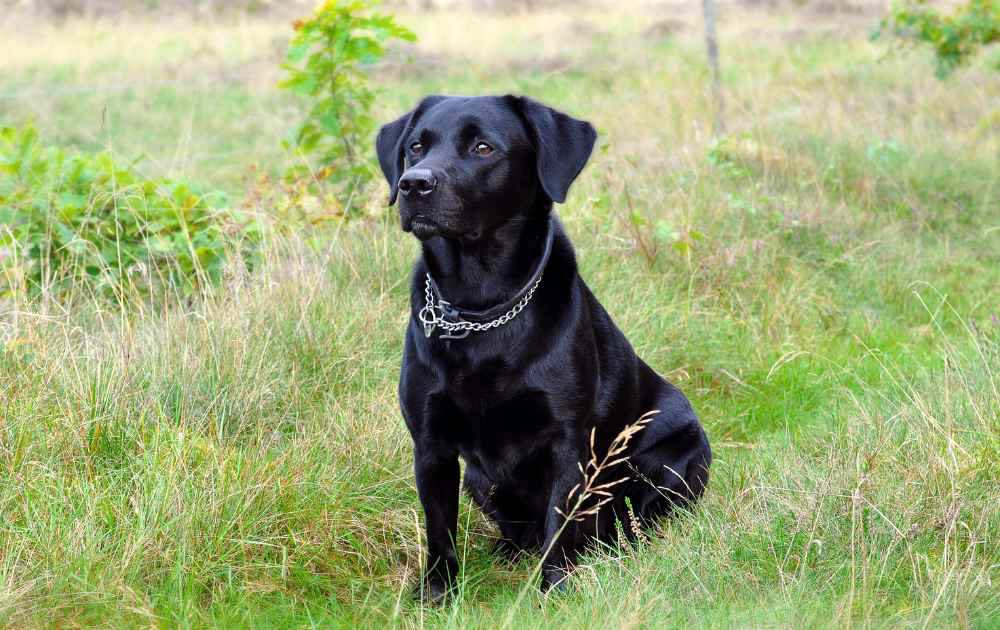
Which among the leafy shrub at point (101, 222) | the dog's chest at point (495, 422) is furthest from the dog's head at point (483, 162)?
the leafy shrub at point (101, 222)

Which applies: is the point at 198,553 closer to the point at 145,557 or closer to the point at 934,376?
the point at 145,557

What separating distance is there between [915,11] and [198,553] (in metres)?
7.90

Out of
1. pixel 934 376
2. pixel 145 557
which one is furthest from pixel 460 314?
pixel 934 376

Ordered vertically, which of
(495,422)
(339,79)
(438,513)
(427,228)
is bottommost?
(438,513)

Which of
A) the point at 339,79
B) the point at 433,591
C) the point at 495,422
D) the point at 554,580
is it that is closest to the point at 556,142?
the point at 495,422

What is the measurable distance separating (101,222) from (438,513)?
2235 millimetres

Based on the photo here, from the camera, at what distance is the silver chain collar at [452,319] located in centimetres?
301

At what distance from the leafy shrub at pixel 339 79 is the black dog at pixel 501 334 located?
6.89 ft

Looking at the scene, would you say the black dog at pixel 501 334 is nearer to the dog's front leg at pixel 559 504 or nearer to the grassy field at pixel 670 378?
the dog's front leg at pixel 559 504

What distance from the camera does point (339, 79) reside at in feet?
17.6

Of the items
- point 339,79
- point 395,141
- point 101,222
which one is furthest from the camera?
point 339,79

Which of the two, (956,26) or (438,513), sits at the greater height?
(956,26)

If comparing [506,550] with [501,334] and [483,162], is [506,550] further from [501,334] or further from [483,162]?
[483,162]

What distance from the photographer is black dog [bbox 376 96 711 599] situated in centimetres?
295
